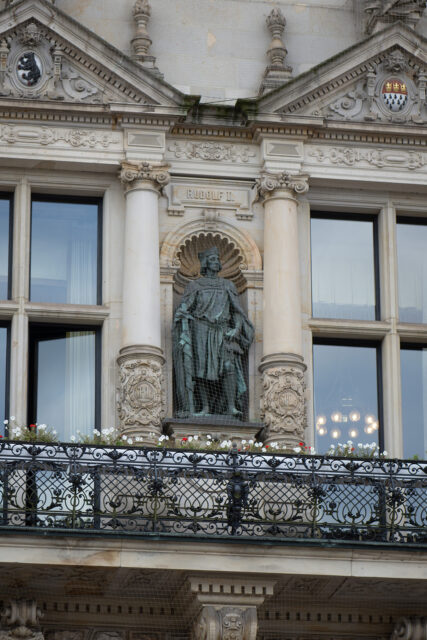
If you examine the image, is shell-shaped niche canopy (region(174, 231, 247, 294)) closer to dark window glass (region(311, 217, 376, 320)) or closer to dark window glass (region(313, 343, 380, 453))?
dark window glass (region(311, 217, 376, 320))

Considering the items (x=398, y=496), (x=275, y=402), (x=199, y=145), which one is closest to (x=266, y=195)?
(x=199, y=145)

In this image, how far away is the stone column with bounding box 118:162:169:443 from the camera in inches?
818

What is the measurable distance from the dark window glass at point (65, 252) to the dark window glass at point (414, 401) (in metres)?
3.43

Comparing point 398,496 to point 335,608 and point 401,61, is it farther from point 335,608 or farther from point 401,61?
point 401,61

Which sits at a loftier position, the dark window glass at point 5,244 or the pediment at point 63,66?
the pediment at point 63,66

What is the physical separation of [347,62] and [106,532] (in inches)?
263

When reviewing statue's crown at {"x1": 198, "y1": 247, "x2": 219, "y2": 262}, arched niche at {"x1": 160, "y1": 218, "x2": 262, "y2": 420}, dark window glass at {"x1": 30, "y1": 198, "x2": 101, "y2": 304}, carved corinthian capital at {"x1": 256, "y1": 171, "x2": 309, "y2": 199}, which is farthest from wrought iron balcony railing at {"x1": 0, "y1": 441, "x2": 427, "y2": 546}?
carved corinthian capital at {"x1": 256, "y1": 171, "x2": 309, "y2": 199}

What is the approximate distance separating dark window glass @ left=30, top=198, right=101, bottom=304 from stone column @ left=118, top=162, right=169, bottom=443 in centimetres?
66

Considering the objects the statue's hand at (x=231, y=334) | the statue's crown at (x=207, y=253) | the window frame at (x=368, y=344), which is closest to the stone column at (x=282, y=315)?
the statue's hand at (x=231, y=334)

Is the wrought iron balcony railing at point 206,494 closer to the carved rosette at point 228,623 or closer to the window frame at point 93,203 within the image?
the carved rosette at point 228,623

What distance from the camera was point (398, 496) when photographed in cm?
1922

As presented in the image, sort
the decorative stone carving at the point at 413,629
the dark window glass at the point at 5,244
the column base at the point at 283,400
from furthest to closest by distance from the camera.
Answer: the dark window glass at the point at 5,244 → the column base at the point at 283,400 → the decorative stone carving at the point at 413,629

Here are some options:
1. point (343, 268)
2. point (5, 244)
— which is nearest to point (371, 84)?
point (343, 268)

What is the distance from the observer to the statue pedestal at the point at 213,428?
820 inches
